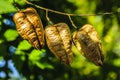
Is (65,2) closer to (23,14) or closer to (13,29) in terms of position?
(13,29)

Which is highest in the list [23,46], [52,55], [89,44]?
[89,44]

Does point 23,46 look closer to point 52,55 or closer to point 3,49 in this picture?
point 3,49

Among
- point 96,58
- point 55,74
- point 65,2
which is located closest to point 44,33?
point 96,58

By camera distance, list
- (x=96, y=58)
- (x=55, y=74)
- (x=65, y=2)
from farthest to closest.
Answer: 1. (x=55, y=74)
2. (x=65, y=2)
3. (x=96, y=58)

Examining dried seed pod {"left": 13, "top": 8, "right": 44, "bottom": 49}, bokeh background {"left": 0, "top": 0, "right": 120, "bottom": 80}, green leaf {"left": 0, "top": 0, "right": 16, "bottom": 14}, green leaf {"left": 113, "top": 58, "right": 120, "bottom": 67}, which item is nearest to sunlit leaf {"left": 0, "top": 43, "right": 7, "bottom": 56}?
bokeh background {"left": 0, "top": 0, "right": 120, "bottom": 80}

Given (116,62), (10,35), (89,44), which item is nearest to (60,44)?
(89,44)

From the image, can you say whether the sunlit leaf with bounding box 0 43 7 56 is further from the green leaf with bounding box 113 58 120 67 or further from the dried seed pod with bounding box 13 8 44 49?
the green leaf with bounding box 113 58 120 67
